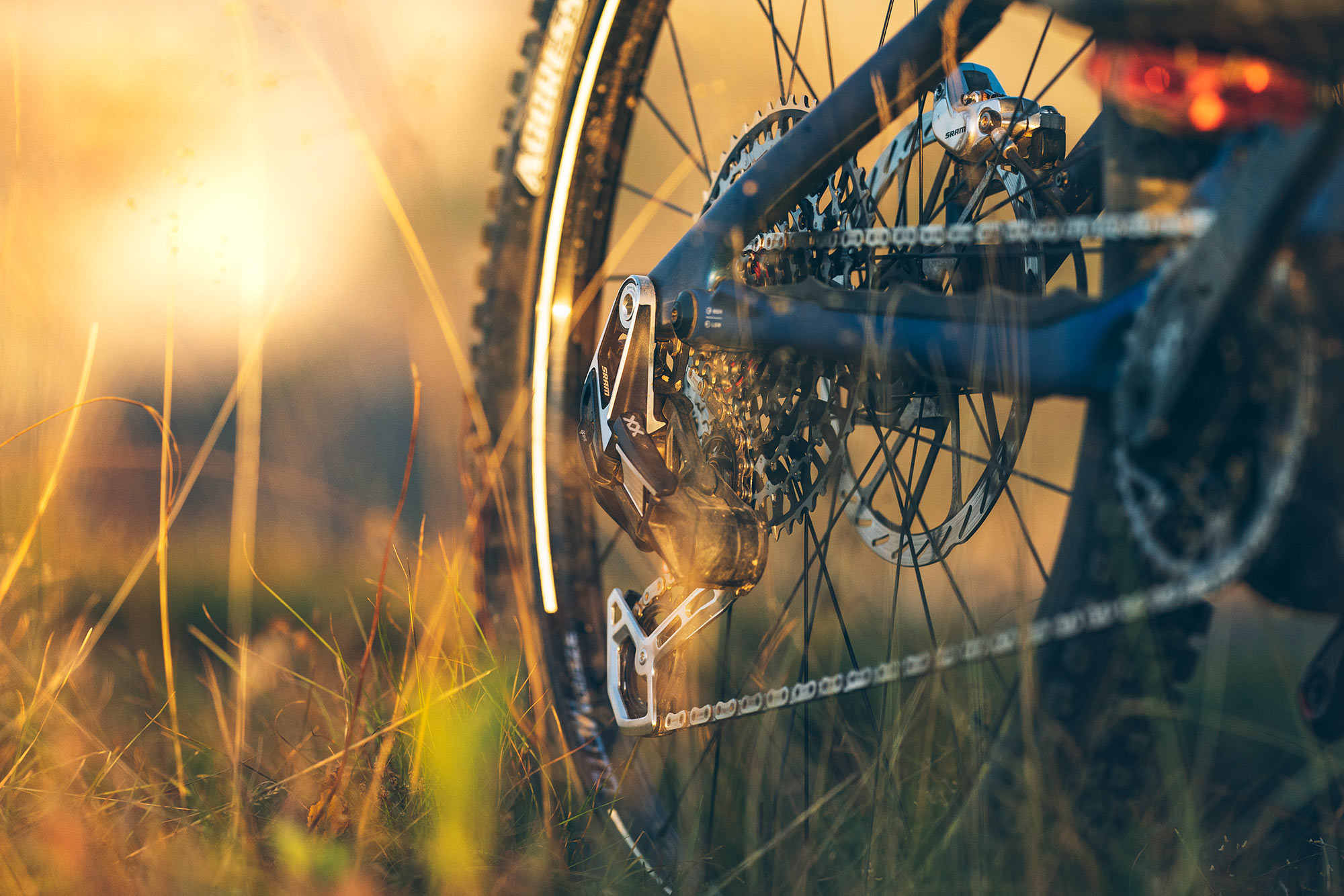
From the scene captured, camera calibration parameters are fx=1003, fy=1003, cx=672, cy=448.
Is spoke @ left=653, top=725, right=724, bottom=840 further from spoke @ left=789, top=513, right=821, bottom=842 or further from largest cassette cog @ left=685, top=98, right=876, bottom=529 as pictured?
largest cassette cog @ left=685, top=98, right=876, bottom=529

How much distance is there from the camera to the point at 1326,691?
689 mm

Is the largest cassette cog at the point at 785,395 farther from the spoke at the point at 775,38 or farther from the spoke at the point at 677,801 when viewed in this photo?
the spoke at the point at 677,801

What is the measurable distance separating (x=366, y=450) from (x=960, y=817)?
2292 mm

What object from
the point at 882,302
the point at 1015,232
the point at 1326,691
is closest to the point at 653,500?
the point at 882,302

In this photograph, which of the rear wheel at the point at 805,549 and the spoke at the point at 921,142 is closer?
the rear wheel at the point at 805,549

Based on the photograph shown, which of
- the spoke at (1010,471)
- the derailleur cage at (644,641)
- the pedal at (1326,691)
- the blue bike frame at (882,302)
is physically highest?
the blue bike frame at (882,302)

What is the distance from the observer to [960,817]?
2.42 feet

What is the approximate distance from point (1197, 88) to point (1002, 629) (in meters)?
0.45

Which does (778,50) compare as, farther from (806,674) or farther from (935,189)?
(806,674)

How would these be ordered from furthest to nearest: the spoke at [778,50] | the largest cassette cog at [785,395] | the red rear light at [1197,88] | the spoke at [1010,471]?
the spoke at [778,50] < the largest cassette cog at [785,395] < the spoke at [1010,471] < the red rear light at [1197,88]

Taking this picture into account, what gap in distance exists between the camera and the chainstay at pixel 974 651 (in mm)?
638

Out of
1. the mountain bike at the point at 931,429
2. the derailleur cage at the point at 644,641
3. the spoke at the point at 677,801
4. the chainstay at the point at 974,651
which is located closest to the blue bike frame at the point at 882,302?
the mountain bike at the point at 931,429

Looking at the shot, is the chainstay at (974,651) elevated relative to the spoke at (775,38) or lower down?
lower down

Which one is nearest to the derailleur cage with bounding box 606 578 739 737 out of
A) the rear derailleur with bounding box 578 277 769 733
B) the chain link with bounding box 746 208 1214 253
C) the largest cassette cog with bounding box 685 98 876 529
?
the rear derailleur with bounding box 578 277 769 733
